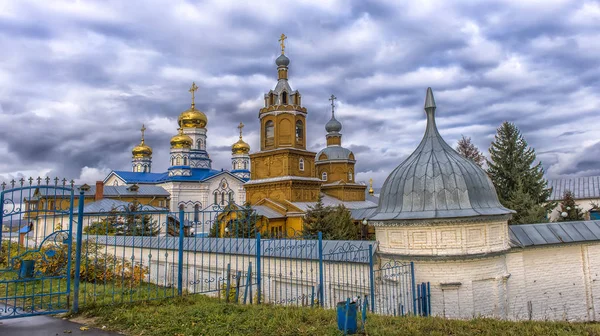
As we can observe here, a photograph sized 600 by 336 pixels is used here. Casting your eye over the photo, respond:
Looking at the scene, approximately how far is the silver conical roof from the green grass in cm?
328

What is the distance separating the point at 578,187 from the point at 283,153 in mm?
23834

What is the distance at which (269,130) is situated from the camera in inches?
1324

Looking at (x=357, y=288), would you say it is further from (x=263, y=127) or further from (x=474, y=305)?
(x=263, y=127)

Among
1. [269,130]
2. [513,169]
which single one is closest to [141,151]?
[269,130]

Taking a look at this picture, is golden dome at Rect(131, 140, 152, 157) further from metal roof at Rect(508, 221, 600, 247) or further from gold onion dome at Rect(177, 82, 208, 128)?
metal roof at Rect(508, 221, 600, 247)

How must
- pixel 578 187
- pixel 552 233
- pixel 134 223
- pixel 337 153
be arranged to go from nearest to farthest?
pixel 134 223, pixel 552 233, pixel 578 187, pixel 337 153

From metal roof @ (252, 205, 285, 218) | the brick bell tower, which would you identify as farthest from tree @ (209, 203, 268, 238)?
the brick bell tower

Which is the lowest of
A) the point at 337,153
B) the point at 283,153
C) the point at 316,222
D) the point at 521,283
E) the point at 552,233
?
the point at 521,283

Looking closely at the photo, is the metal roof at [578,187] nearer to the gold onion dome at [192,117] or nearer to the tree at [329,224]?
the tree at [329,224]

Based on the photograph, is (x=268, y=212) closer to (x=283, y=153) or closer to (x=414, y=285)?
(x=283, y=153)

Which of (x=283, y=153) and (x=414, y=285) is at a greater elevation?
(x=283, y=153)

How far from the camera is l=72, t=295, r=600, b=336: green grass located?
488cm

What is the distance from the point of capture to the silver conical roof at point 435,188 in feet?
28.0

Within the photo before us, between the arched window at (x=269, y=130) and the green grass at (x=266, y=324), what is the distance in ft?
91.5
